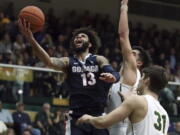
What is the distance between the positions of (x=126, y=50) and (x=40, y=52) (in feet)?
3.23

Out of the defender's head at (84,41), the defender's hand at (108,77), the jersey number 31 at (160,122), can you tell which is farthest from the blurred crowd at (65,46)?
the jersey number 31 at (160,122)

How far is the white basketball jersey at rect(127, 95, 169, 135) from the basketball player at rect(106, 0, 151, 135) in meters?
1.36

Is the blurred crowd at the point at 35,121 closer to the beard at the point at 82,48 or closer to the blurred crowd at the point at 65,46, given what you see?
the blurred crowd at the point at 65,46

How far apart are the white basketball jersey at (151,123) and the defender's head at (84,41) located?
6.50ft

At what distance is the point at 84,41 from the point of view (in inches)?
297

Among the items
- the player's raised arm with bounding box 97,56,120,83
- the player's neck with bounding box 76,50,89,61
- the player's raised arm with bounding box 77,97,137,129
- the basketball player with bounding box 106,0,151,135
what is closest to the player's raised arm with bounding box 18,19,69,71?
the player's neck with bounding box 76,50,89,61

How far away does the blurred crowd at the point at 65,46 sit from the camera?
43.4 ft

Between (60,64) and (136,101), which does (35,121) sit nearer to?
(60,64)

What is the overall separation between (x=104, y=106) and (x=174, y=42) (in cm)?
1703

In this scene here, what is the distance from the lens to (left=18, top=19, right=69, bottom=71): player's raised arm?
7.21 metres

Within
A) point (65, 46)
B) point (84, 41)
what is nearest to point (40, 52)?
point (84, 41)

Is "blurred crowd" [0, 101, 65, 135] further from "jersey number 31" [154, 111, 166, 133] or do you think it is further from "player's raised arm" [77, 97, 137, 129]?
"player's raised arm" [77, 97, 137, 129]

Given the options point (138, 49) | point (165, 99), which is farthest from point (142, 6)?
point (138, 49)

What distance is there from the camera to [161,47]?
22.8 m
